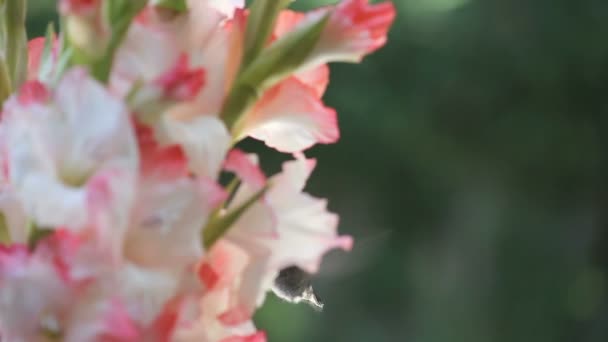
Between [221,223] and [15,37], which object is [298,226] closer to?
[221,223]

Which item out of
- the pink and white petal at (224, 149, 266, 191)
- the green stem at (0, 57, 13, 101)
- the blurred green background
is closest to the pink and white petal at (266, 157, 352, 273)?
the pink and white petal at (224, 149, 266, 191)

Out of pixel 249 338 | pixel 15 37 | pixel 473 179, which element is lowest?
pixel 473 179

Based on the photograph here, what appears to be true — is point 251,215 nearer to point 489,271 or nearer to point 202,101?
point 202,101

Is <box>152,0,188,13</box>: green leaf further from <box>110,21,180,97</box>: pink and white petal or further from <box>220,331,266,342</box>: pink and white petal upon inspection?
<box>220,331,266,342</box>: pink and white petal

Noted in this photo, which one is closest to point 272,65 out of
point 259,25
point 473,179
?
point 259,25

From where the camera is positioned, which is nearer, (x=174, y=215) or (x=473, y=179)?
(x=174, y=215)

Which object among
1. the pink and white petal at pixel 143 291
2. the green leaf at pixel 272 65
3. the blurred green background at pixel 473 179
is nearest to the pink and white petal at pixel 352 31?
the green leaf at pixel 272 65
